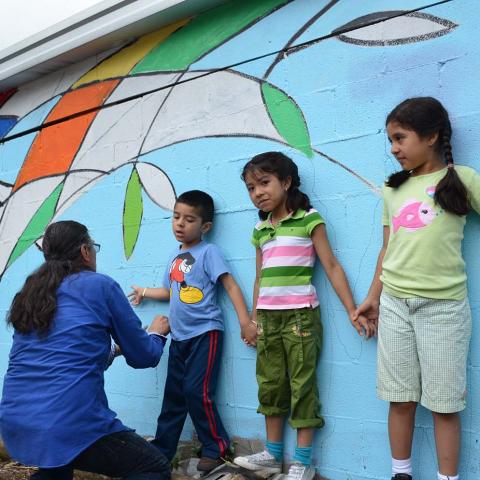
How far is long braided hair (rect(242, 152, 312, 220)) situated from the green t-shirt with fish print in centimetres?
65

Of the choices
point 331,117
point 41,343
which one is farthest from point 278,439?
point 331,117

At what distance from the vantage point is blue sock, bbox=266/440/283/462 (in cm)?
347

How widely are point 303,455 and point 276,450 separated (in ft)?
0.70

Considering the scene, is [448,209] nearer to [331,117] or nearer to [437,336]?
[437,336]

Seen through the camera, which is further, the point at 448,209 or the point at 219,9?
the point at 219,9

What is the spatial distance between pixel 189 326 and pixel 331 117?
1476 mm

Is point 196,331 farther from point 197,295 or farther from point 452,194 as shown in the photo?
point 452,194

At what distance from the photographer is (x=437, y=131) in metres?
2.98

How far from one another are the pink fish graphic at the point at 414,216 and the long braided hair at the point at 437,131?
7 centimetres

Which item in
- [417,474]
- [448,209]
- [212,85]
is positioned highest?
[212,85]

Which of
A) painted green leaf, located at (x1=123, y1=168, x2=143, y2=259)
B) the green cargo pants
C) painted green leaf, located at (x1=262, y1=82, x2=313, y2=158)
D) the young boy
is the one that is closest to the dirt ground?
the young boy

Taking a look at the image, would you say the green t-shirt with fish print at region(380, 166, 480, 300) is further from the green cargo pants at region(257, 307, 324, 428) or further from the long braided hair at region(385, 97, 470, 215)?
the green cargo pants at region(257, 307, 324, 428)

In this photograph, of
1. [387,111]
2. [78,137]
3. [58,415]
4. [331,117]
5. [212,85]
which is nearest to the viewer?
[58,415]

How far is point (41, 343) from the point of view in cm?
287
